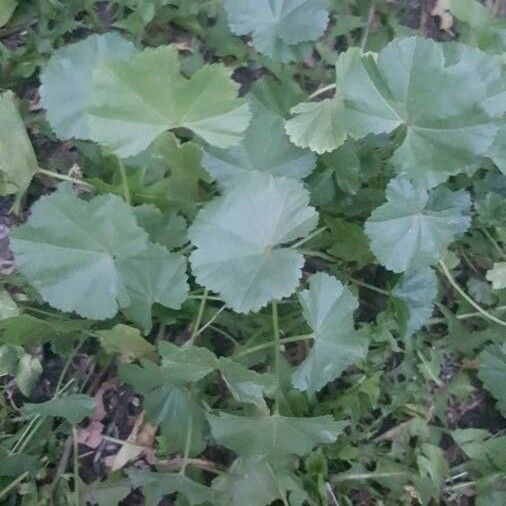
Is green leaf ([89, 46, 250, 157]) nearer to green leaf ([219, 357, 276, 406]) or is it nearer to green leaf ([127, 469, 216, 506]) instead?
green leaf ([219, 357, 276, 406])

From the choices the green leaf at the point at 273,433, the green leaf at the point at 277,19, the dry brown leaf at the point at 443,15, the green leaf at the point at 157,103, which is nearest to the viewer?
the green leaf at the point at 157,103

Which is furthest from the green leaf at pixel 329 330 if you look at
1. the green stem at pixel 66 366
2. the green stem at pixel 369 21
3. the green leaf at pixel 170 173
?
the green stem at pixel 369 21

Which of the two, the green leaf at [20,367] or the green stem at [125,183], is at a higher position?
the green stem at [125,183]

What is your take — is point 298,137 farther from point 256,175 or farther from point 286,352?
point 286,352

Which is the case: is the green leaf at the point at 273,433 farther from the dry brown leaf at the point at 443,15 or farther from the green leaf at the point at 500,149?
the dry brown leaf at the point at 443,15

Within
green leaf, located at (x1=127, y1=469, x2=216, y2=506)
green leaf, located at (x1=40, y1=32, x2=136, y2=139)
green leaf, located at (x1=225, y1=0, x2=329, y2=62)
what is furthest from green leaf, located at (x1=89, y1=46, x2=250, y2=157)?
green leaf, located at (x1=127, y1=469, x2=216, y2=506)

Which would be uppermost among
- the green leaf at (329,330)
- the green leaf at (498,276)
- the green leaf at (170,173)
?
the green leaf at (170,173)

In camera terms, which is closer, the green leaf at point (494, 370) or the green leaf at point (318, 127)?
the green leaf at point (318, 127)

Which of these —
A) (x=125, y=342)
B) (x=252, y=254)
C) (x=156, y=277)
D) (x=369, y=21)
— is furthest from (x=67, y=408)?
(x=369, y=21)
